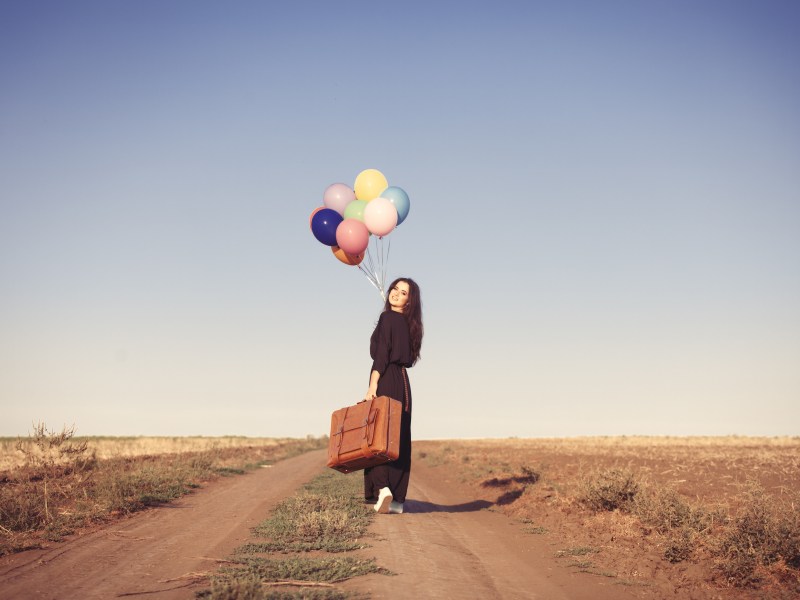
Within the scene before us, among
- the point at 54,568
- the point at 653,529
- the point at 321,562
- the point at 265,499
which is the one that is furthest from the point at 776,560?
the point at 265,499

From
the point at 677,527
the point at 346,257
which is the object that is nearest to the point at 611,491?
the point at 677,527

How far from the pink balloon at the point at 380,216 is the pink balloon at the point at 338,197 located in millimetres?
962

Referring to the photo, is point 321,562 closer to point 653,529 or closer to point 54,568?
point 54,568

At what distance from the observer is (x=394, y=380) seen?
8.88 meters

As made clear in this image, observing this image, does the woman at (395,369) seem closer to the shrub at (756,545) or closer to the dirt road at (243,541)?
the dirt road at (243,541)

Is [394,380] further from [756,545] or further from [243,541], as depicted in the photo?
[756,545]

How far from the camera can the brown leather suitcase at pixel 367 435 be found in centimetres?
785

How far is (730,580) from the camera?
587cm

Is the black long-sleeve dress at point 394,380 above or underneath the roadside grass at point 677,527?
above

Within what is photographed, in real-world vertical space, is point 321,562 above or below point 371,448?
below

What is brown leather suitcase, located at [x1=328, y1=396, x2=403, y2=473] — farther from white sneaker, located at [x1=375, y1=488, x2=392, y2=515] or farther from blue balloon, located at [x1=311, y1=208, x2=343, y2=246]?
blue balloon, located at [x1=311, y1=208, x2=343, y2=246]

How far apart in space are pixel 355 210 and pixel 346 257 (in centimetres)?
81

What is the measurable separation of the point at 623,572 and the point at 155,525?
18.1ft

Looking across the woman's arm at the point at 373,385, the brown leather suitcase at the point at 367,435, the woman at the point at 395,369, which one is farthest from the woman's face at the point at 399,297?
the brown leather suitcase at the point at 367,435
